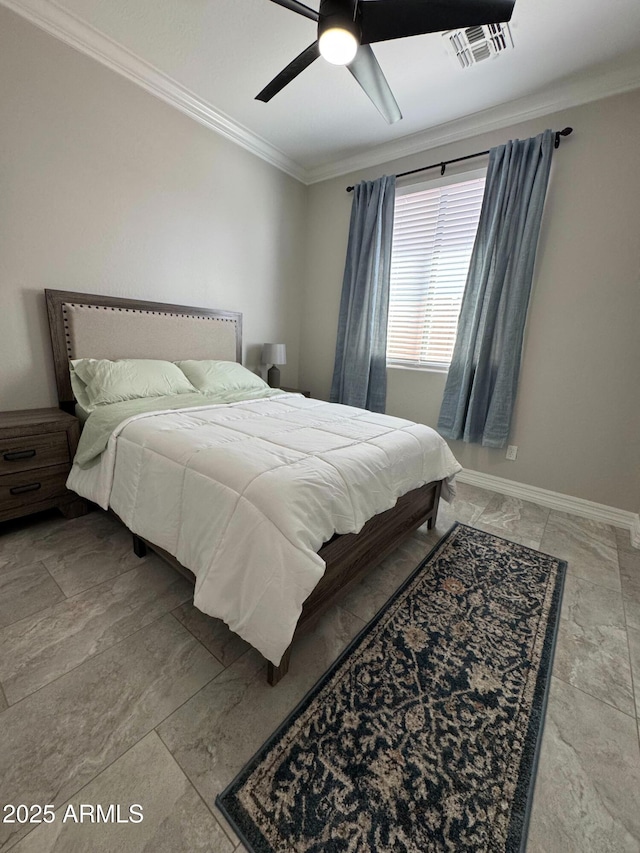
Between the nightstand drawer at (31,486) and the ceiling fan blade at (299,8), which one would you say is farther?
the nightstand drawer at (31,486)

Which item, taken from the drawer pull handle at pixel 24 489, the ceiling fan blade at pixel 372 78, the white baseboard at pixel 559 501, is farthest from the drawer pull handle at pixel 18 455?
the white baseboard at pixel 559 501

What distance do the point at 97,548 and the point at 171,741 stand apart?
121 centimetres

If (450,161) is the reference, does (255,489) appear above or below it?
below

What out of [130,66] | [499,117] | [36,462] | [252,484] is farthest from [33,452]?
[499,117]

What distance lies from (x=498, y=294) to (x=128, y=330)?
2.88 metres

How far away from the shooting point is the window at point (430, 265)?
115 inches

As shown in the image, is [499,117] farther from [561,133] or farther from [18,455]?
[18,455]

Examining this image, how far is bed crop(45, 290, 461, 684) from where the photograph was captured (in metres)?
1.11

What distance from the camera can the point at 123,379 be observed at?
228 centimetres

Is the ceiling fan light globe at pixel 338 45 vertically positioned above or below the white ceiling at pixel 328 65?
below

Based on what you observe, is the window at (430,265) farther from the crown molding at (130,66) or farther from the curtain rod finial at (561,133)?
the crown molding at (130,66)

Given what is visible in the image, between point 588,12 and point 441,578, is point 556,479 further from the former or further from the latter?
point 588,12

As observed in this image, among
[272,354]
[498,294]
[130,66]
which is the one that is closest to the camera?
[130,66]

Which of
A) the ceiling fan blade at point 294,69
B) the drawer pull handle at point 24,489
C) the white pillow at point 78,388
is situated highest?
the ceiling fan blade at point 294,69
